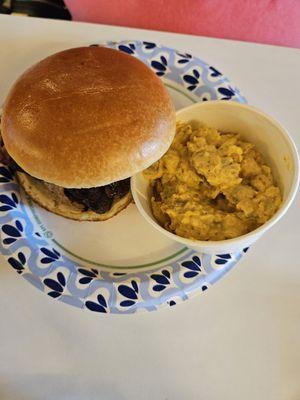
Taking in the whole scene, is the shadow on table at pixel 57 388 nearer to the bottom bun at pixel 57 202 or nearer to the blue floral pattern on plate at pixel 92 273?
the blue floral pattern on plate at pixel 92 273

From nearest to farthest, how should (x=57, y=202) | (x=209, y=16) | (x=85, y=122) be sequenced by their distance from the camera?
(x=85, y=122) → (x=57, y=202) → (x=209, y=16)

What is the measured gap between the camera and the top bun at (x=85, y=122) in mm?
818

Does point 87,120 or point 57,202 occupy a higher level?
point 87,120

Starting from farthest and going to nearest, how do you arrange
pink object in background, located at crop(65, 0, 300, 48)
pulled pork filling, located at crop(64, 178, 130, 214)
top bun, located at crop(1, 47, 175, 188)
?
pink object in background, located at crop(65, 0, 300, 48)
pulled pork filling, located at crop(64, 178, 130, 214)
top bun, located at crop(1, 47, 175, 188)

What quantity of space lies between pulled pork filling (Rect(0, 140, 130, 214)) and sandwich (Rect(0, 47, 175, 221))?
12 cm

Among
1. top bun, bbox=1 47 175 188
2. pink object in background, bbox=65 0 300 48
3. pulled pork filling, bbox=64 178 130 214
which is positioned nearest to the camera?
top bun, bbox=1 47 175 188

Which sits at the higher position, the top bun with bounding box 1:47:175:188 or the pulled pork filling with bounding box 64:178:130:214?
the top bun with bounding box 1:47:175:188

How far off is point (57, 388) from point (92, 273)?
25 cm

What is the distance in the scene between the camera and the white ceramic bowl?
0.86 m

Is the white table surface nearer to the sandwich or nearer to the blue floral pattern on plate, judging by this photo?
the blue floral pattern on plate

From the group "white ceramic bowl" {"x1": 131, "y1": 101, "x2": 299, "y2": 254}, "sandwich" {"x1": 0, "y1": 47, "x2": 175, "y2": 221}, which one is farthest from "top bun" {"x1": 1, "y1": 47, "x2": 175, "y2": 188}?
"white ceramic bowl" {"x1": 131, "y1": 101, "x2": 299, "y2": 254}

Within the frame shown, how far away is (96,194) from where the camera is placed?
38.4 inches

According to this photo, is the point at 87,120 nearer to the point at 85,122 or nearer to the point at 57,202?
the point at 85,122

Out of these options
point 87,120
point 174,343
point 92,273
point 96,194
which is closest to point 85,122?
point 87,120
